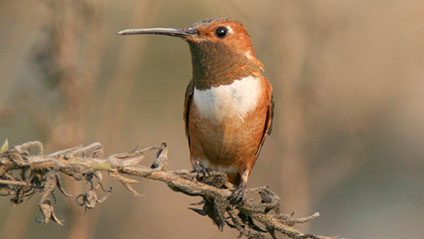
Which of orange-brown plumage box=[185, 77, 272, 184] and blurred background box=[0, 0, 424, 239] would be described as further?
orange-brown plumage box=[185, 77, 272, 184]

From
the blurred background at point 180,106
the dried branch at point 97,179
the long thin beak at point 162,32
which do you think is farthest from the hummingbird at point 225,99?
the dried branch at point 97,179

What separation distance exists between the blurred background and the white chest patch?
1.29ft

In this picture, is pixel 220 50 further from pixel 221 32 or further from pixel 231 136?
pixel 231 136

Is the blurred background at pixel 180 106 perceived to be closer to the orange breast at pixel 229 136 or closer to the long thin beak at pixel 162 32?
the orange breast at pixel 229 136

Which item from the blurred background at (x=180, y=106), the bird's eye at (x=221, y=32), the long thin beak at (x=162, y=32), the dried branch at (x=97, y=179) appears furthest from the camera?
the bird's eye at (x=221, y=32)

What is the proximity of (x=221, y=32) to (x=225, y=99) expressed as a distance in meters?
0.29

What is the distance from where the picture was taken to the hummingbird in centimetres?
448

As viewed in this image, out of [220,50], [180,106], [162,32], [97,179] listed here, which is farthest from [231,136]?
[180,106]

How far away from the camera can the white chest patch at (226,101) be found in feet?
14.8

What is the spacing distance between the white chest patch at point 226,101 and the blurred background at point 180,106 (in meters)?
0.39

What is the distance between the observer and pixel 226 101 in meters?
4.52

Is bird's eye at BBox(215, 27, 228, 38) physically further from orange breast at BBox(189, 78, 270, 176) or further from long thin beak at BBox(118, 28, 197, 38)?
orange breast at BBox(189, 78, 270, 176)

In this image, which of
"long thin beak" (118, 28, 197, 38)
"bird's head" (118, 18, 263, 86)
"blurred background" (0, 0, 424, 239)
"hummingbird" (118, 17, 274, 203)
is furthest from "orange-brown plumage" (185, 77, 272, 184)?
"long thin beak" (118, 28, 197, 38)

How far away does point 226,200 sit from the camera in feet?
9.03
